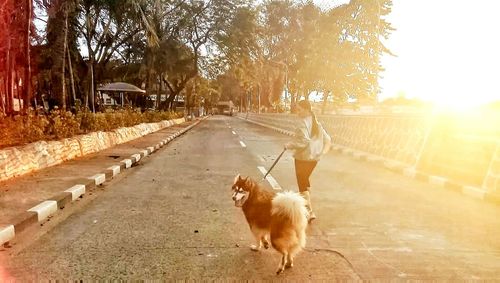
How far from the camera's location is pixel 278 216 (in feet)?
14.4

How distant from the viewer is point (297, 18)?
5266 centimetres

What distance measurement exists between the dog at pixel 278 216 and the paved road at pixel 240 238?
0.90 feet

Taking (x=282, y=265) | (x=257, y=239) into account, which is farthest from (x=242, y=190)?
(x=282, y=265)

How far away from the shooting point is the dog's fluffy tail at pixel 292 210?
4305 mm

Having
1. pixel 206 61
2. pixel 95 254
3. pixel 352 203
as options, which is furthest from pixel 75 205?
pixel 206 61

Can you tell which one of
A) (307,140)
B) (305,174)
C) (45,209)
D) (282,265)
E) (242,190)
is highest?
(307,140)

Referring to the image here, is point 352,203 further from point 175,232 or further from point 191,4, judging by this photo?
point 191,4

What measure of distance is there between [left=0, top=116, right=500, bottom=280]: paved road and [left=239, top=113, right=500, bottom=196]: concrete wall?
1.79 metres

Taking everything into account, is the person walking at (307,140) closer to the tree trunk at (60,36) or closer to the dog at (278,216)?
the dog at (278,216)

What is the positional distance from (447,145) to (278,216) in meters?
9.62

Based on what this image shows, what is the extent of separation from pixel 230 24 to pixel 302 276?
3742 centimetres

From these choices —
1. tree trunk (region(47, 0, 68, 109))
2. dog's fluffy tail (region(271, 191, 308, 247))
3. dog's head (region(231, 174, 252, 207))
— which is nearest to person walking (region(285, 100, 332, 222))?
dog's head (region(231, 174, 252, 207))

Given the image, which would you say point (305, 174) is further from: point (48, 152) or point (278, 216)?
point (48, 152)

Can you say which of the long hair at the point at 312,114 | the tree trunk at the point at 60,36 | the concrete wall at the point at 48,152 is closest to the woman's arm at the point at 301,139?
the long hair at the point at 312,114
